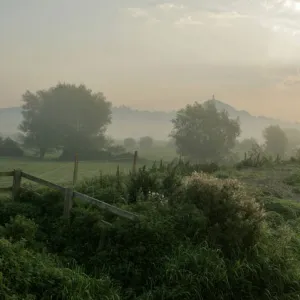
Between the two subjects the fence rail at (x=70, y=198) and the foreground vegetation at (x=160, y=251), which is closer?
the foreground vegetation at (x=160, y=251)

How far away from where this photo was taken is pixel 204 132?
215 feet

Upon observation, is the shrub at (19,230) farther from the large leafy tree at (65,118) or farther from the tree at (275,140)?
the tree at (275,140)

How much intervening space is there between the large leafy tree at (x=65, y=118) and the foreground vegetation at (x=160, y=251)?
5511 cm

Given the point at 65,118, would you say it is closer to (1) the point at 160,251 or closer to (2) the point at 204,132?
(2) the point at 204,132

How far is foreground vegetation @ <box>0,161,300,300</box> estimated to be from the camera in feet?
23.5

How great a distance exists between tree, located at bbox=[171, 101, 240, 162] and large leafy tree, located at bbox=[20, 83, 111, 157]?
14.6 metres

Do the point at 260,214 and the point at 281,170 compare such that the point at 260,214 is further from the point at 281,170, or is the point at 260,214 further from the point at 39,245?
the point at 281,170

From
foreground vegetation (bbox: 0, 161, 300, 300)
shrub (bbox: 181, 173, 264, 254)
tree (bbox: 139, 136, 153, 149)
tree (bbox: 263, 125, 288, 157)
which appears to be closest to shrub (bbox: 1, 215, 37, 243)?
foreground vegetation (bbox: 0, 161, 300, 300)

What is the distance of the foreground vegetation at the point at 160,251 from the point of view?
7.17 meters

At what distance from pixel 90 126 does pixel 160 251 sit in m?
63.3

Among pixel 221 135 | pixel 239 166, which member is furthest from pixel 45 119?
pixel 239 166

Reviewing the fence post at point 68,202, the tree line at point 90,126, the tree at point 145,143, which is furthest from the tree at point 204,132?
the tree at point 145,143

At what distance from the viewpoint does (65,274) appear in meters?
7.33

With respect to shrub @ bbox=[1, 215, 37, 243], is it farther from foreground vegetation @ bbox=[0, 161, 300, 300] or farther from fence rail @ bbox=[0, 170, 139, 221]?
fence rail @ bbox=[0, 170, 139, 221]
